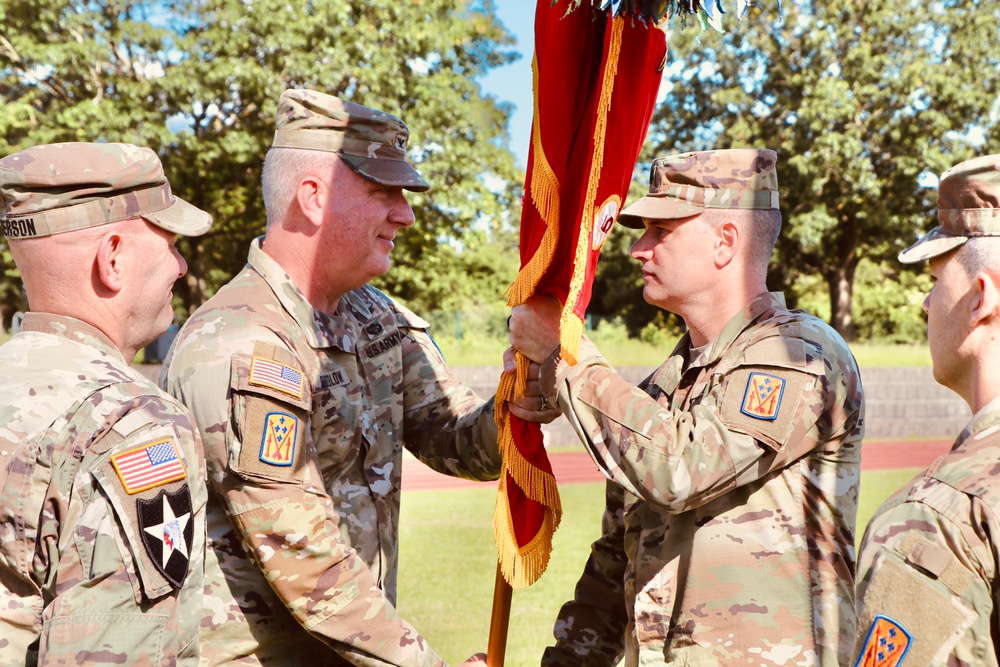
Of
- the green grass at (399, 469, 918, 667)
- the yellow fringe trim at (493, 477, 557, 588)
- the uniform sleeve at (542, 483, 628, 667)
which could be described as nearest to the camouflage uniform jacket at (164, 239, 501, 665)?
the yellow fringe trim at (493, 477, 557, 588)

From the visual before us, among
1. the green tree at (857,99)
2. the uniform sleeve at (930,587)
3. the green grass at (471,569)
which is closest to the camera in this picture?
the uniform sleeve at (930,587)

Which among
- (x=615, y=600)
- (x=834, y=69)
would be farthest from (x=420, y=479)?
(x=834, y=69)

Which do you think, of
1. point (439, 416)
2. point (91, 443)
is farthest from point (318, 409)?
point (91, 443)

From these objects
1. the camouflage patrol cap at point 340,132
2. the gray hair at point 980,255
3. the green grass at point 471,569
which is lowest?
the green grass at point 471,569

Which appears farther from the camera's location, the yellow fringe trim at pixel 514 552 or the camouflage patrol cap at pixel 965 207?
the yellow fringe trim at pixel 514 552

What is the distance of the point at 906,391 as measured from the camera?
18562mm

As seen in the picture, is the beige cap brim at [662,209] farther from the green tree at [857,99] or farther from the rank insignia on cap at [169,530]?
the green tree at [857,99]

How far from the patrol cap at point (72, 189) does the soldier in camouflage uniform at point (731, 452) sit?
4.28ft

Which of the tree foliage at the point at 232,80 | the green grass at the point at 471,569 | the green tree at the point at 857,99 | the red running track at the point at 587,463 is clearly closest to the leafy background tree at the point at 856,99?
the green tree at the point at 857,99

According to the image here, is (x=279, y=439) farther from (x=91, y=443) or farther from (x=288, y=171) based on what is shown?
(x=288, y=171)

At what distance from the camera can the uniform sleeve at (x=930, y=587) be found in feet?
5.19

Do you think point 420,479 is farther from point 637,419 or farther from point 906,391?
point 637,419

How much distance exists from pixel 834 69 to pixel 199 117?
1890 centimetres

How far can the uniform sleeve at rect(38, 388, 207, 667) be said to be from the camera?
192 centimetres
